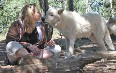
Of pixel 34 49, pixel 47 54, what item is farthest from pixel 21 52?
pixel 47 54

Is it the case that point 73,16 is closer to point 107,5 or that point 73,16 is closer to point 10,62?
point 10,62

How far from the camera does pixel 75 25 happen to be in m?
6.12

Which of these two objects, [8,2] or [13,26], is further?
[8,2]

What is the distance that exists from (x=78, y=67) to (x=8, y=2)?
27.4 m

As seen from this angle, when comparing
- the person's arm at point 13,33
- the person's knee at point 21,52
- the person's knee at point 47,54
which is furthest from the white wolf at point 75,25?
the person's knee at point 21,52

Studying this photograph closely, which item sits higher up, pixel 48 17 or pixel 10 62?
pixel 48 17

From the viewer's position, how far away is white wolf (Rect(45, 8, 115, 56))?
18.6 feet

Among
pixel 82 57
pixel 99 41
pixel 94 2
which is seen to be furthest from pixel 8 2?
pixel 82 57

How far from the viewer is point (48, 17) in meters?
5.59

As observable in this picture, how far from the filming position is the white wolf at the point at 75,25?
5.67 m

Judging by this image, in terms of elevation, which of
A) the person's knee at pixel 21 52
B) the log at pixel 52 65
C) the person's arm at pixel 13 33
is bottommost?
the log at pixel 52 65

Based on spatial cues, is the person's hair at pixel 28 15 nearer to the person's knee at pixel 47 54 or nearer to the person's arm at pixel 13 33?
the person's arm at pixel 13 33

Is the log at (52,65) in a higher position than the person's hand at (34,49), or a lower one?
lower

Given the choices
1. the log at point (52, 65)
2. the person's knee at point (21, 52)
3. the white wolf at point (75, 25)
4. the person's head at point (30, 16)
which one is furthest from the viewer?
the white wolf at point (75, 25)
